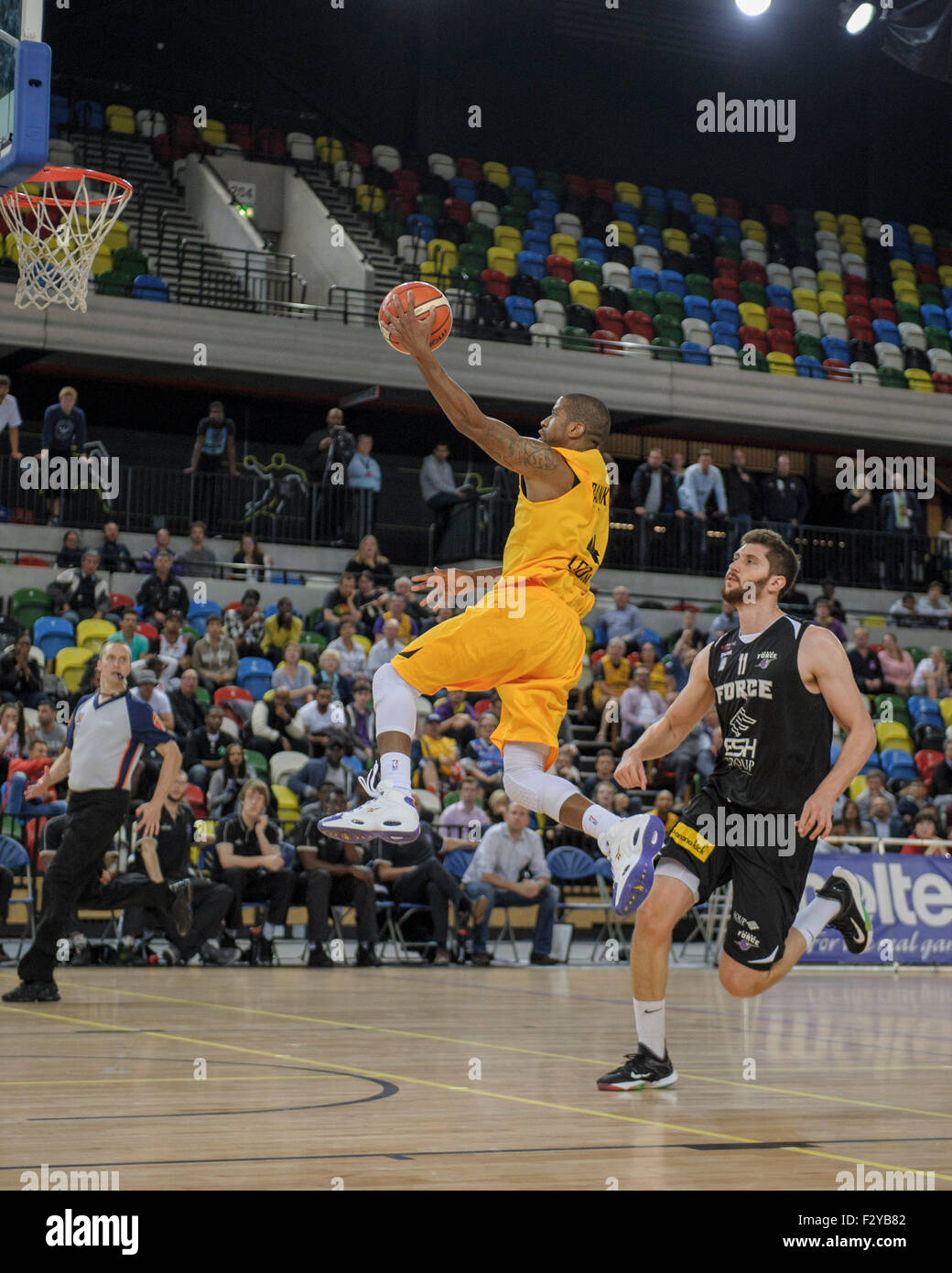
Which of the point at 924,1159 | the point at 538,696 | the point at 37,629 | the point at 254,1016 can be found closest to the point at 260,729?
the point at 37,629

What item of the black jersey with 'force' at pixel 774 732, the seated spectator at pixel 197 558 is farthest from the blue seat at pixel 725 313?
the black jersey with 'force' at pixel 774 732

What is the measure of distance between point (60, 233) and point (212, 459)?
11254 millimetres

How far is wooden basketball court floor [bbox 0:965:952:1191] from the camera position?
4336 mm

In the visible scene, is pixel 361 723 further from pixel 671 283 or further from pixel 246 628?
pixel 671 283

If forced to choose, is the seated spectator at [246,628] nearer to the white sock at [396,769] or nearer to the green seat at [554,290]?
the green seat at [554,290]

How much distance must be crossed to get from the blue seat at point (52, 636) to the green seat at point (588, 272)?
39.9 feet

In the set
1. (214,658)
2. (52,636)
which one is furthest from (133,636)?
(52,636)

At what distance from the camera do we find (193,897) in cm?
1275

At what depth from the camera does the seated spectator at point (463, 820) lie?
14297 millimetres

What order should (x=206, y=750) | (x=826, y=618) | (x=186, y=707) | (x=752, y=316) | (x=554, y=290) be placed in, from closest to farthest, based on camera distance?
(x=206, y=750)
(x=186, y=707)
(x=826, y=618)
(x=554, y=290)
(x=752, y=316)

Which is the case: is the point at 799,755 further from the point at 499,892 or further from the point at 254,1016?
the point at 499,892

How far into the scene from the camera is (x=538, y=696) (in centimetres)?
623

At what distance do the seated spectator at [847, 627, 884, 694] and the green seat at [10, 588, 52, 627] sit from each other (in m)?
9.60

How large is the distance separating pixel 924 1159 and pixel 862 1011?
6.19 m
